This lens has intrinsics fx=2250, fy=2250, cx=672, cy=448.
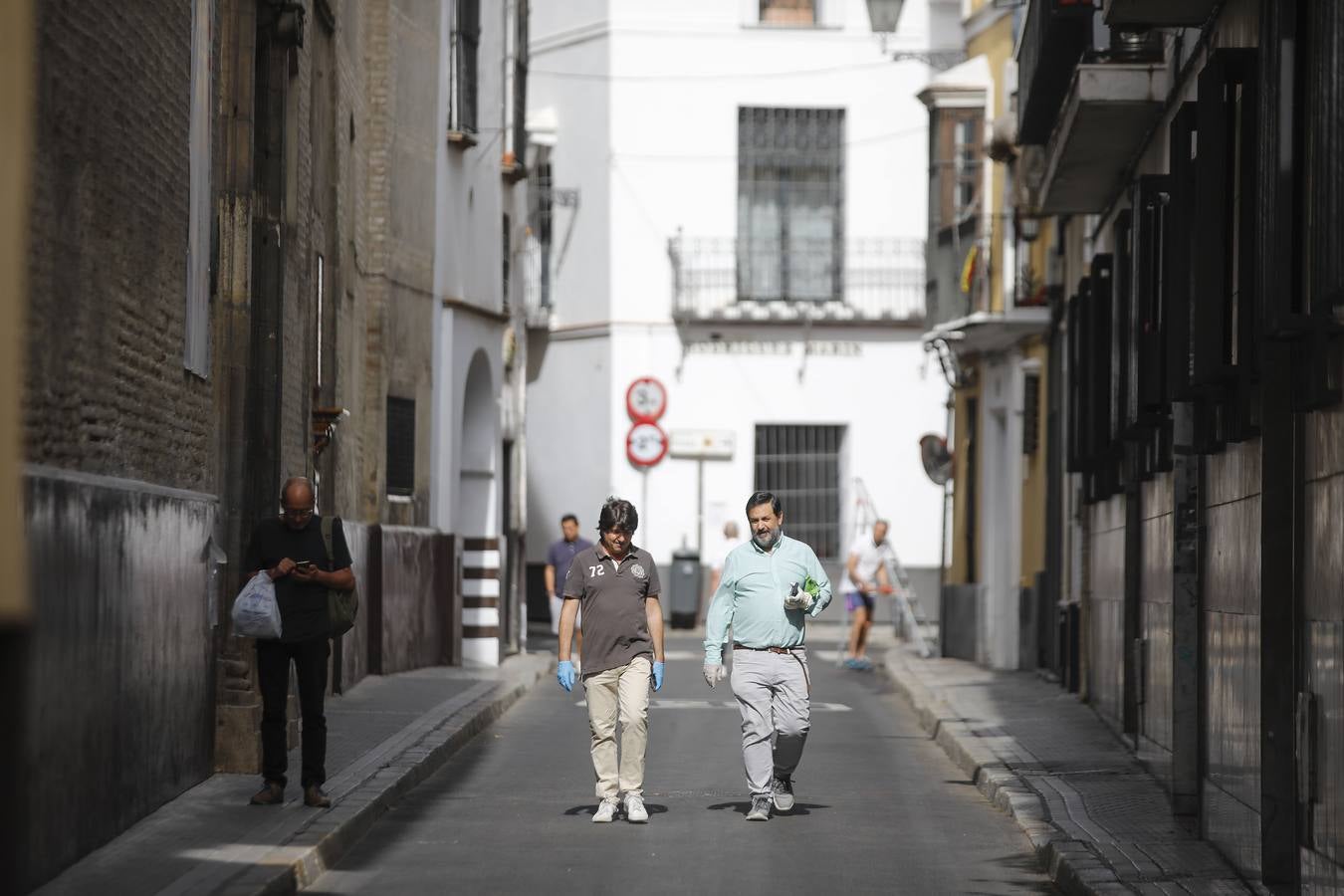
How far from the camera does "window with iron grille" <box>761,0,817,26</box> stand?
38.1 metres

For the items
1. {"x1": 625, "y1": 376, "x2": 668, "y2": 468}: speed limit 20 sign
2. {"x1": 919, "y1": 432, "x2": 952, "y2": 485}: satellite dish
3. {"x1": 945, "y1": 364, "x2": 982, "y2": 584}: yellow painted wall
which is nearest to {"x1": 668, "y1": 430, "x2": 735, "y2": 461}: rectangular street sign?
{"x1": 625, "y1": 376, "x2": 668, "y2": 468}: speed limit 20 sign

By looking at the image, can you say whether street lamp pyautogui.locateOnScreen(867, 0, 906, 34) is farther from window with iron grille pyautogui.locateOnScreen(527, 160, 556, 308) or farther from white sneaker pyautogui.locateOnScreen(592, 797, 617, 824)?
A: white sneaker pyautogui.locateOnScreen(592, 797, 617, 824)

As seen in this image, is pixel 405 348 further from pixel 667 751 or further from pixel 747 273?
pixel 747 273

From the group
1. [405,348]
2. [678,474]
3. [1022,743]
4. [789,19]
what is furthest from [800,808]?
[789,19]

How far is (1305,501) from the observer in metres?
8.95

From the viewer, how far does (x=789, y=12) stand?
3822 cm

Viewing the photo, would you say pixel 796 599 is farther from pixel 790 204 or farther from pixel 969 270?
pixel 790 204

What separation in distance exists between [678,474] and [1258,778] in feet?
91.2

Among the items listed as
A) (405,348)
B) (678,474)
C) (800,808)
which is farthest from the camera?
(678,474)

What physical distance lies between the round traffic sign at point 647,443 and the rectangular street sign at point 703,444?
3599mm

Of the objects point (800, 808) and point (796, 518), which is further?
point (796, 518)

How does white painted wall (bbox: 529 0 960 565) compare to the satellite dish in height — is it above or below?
above

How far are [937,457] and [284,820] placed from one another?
17.6 meters

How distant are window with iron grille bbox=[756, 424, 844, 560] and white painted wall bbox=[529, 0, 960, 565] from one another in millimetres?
303
